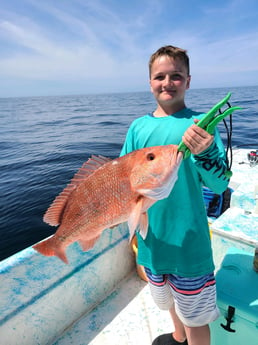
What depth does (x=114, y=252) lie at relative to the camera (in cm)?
337

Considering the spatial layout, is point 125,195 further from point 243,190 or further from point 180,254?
point 243,190

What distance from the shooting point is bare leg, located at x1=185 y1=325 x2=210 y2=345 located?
6.01 feet

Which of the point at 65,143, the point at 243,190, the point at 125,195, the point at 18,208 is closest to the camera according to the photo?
the point at 125,195

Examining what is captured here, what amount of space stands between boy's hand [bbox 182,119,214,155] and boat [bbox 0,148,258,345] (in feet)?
4.48

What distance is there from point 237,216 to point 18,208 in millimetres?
6397

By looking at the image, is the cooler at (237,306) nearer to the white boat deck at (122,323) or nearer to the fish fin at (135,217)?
the white boat deck at (122,323)

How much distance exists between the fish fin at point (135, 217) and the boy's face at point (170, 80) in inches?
34.2

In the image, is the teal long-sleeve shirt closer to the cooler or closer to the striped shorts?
the striped shorts

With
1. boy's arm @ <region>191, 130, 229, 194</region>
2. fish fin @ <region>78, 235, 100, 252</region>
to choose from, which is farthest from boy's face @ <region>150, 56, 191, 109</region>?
fish fin @ <region>78, 235, 100, 252</region>

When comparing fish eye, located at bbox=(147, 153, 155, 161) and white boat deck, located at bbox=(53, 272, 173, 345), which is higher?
fish eye, located at bbox=(147, 153, 155, 161)

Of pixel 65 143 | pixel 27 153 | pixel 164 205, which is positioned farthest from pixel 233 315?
pixel 65 143

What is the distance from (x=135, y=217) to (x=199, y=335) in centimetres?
123

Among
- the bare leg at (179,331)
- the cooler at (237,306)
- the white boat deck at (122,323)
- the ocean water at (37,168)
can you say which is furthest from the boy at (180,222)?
the white boat deck at (122,323)

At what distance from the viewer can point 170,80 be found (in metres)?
1.80
